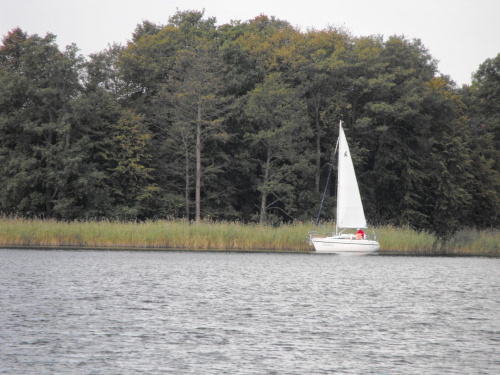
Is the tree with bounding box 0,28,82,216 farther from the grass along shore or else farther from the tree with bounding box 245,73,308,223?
the tree with bounding box 245,73,308,223

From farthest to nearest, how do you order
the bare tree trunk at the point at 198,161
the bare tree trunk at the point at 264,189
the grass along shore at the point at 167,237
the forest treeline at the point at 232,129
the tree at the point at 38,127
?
the bare tree trunk at the point at 264,189 → the bare tree trunk at the point at 198,161 → the forest treeline at the point at 232,129 → the tree at the point at 38,127 → the grass along shore at the point at 167,237

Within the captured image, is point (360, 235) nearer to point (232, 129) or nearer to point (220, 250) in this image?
point (220, 250)

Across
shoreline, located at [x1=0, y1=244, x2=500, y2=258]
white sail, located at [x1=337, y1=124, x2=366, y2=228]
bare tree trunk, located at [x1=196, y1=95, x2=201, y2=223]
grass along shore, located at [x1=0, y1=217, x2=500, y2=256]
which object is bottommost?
shoreline, located at [x1=0, y1=244, x2=500, y2=258]

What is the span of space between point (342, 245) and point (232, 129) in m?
22.3

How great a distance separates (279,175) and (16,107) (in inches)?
897

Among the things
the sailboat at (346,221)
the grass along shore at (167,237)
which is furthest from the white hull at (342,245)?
the grass along shore at (167,237)

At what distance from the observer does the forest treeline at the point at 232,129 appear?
179 feet

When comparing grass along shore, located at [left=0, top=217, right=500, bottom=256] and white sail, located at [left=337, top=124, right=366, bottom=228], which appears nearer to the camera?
grass along shore, located at [left=0, top=217, right=500, bottom=256]

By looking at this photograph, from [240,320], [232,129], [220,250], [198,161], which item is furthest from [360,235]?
[240,320]

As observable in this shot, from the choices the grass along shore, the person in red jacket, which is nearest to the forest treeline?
the grass along shore

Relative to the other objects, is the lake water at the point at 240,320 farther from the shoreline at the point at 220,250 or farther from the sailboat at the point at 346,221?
the sailboat at the point at 346,221

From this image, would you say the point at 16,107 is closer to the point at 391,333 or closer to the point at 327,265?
the point at 327,265

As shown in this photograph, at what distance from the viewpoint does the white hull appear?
43469mm

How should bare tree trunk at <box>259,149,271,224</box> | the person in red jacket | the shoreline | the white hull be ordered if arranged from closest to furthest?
the shoreline < the white hull < the person in red jacket < bare tree trunk at <box>259,149,271,224</box>
